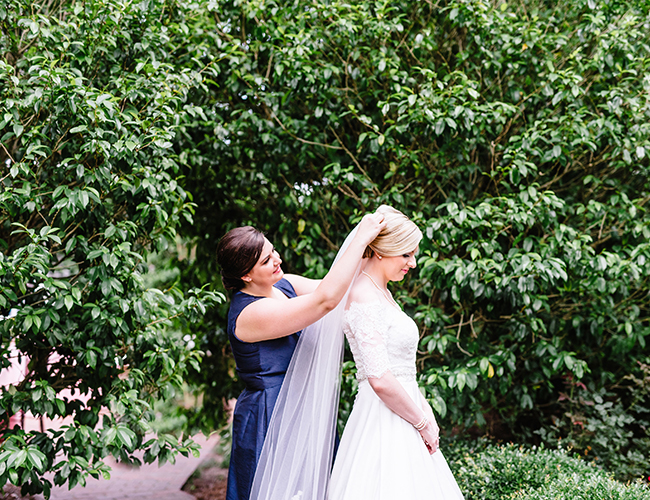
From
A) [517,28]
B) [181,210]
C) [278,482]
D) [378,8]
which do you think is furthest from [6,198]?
[517,28]

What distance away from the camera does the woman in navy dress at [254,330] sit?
2264mm

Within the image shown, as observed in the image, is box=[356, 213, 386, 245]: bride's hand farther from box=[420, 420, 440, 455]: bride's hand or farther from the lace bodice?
box=[420, 420, 440, 455]: bride's hand

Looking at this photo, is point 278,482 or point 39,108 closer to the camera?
point 278,482

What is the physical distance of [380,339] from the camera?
2.30 m

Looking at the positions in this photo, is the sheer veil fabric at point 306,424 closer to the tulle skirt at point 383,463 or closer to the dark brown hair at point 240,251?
the tulle skirt at point 383,463

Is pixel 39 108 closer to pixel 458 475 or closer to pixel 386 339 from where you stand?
pixel 386 339

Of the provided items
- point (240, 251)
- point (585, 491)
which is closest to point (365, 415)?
point (240, 251)

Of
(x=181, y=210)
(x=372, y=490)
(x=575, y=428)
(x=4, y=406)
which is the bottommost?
(x=575, y=428)

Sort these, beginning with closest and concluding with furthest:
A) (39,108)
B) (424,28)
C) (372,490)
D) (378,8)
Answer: (372,490) < (39,108) < (378,8) < (424,28)

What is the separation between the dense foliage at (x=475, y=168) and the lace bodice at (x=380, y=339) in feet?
3.61

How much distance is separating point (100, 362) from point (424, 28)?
354cm

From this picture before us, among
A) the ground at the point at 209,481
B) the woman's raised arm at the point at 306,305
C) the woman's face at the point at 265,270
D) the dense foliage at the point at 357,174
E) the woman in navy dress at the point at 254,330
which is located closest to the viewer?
the woman's raised arm at the point at 306,305

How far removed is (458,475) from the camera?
137 inches

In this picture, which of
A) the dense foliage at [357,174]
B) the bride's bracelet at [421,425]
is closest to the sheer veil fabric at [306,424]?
the bride's bracelet at [421,425]
